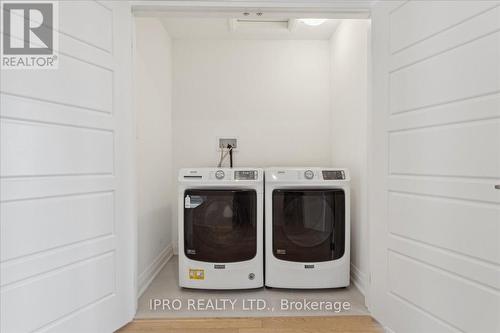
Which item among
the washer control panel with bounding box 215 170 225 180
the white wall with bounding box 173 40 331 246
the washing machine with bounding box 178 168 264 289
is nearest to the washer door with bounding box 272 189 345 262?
the washing machine with bounding box 178 168 264 289

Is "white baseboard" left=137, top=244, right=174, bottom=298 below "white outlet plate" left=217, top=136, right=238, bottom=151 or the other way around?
below

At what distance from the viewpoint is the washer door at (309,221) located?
6.39 feet

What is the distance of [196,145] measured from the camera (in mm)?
2797

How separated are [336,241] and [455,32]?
1427 mm

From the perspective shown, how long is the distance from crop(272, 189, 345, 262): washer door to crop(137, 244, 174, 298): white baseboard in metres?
1.04

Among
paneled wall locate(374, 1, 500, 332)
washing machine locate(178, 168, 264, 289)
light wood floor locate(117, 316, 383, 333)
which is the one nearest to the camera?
paneled wall locate(374, 1, 500, 332)

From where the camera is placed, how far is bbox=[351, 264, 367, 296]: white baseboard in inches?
76.0

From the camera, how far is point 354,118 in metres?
2.15

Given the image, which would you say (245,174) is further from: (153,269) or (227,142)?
(153,269)

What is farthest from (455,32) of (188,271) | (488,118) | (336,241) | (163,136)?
(163,136)

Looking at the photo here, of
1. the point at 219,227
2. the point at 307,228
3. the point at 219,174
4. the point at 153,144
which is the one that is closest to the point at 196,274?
the point at 219,227

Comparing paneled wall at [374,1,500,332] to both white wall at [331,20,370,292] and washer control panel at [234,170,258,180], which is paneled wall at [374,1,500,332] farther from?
washer control panel at [234,170,258,180]

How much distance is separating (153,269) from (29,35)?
71.8 inches

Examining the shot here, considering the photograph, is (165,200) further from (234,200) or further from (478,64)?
(478,64)
